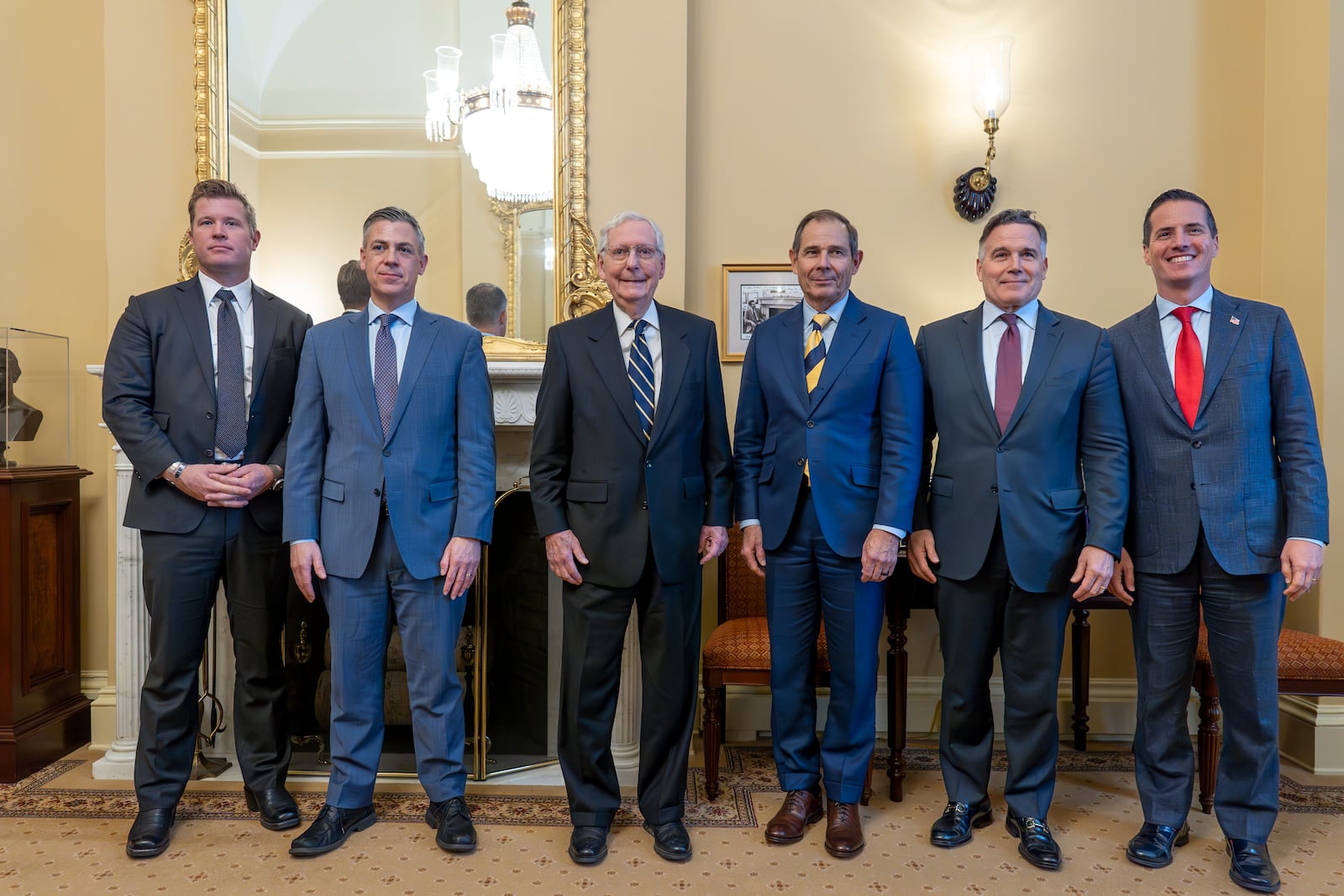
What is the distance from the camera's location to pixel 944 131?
3363 millimetres

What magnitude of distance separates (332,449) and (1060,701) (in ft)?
9.64

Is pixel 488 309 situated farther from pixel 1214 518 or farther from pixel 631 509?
pixel 1214 518

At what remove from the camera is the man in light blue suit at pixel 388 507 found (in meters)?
2.32

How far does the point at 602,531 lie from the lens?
2.25 m

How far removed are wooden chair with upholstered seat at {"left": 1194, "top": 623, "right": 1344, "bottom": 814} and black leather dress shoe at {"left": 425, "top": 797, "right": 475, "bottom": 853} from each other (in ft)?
7.29

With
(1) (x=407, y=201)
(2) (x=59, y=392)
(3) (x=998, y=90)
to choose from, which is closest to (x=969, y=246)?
(3) (x=998, y=90)

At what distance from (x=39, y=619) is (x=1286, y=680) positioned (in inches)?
168

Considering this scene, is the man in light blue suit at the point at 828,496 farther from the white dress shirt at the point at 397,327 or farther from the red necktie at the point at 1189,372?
the white dress shirt at the point at 397,327

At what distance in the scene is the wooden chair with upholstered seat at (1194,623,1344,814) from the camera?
2568 mm

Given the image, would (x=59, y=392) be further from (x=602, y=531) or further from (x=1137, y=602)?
(x=1137, y=602)

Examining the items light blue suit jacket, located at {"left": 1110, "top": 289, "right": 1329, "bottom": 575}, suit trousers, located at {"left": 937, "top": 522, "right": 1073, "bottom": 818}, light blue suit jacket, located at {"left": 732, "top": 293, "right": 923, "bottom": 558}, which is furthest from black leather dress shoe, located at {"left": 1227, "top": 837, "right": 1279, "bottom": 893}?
light blue suit jacket, located at {"left": 732, "top": 293, "right": 923, "bottom": 558}

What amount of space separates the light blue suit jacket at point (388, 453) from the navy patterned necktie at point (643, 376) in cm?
47

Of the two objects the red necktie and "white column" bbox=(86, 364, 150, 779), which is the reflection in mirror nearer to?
"white column" bbox=(86, 364, 150, 779)

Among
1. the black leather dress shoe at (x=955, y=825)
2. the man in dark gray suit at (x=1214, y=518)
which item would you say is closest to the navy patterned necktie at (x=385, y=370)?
the black leather dress shoe at (x=955, y=825)
